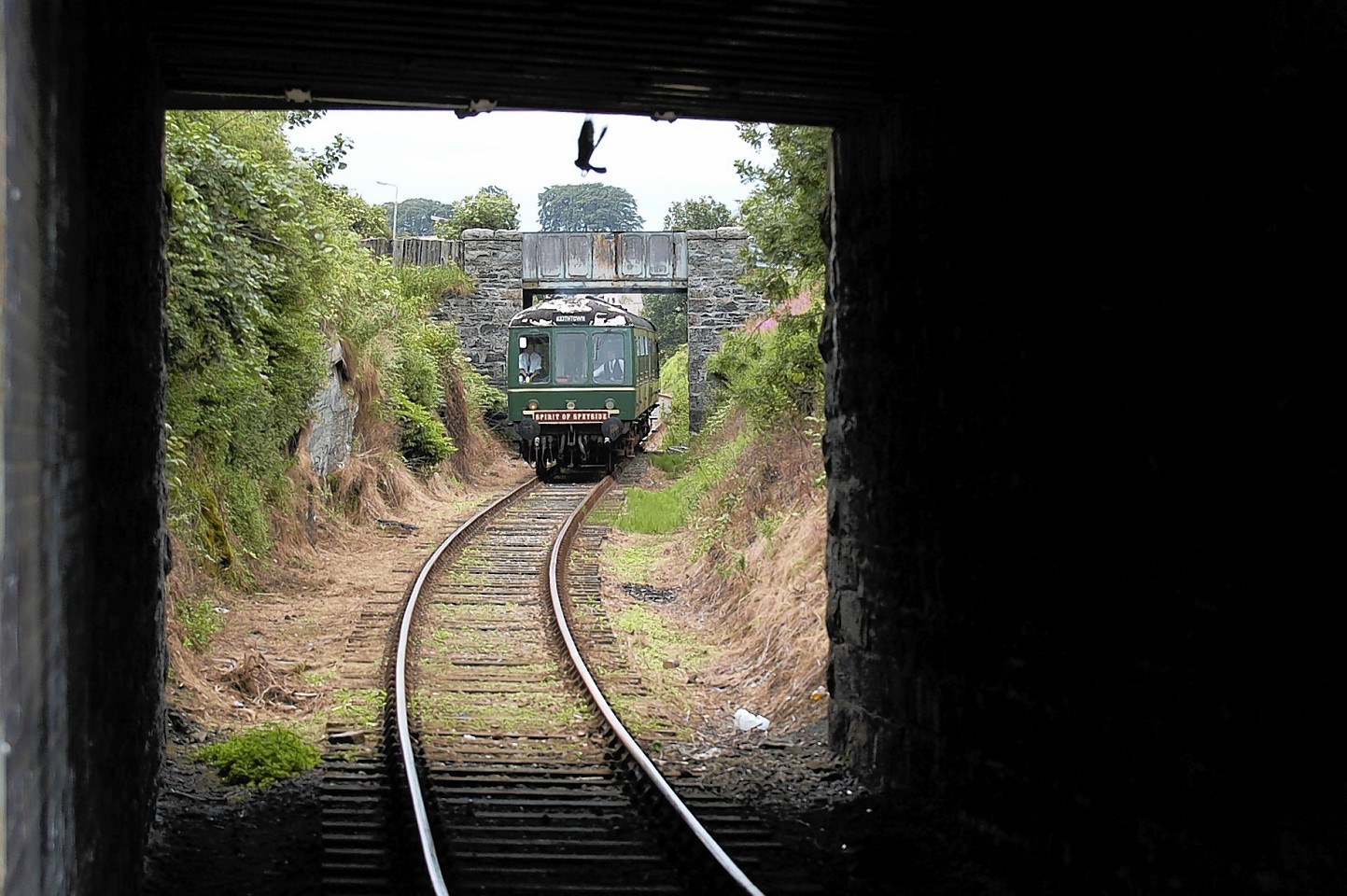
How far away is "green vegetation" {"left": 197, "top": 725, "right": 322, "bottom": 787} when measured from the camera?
7.39 m

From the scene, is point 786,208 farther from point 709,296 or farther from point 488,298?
point 488,298

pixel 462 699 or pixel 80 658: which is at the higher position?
pixel 80 658

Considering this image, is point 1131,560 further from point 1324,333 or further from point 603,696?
point 603,696

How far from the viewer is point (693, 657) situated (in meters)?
11.0

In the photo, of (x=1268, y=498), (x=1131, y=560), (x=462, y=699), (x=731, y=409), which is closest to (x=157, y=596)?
(x=462, y=699)

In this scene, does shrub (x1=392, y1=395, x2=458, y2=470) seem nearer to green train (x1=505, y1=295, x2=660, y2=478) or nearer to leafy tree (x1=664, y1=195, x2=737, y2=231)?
green train (x1=505, y1=295, x2=660, y2=478)

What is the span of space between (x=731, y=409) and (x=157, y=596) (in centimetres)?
1573

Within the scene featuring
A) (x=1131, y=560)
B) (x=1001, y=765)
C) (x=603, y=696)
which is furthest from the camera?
(x=603, y=696)

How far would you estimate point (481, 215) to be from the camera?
43.1 metres

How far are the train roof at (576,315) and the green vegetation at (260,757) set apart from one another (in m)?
18.8

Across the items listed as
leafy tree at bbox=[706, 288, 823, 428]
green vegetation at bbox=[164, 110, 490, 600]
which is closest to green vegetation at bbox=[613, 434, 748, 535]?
leafy tree at bbox=[706, 288, 823, 428]

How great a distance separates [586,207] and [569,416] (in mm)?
107289

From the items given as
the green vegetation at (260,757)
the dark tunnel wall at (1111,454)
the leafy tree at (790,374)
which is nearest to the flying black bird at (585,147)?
the dark tunnel wall at (1111,454)

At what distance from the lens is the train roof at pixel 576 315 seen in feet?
86.4
